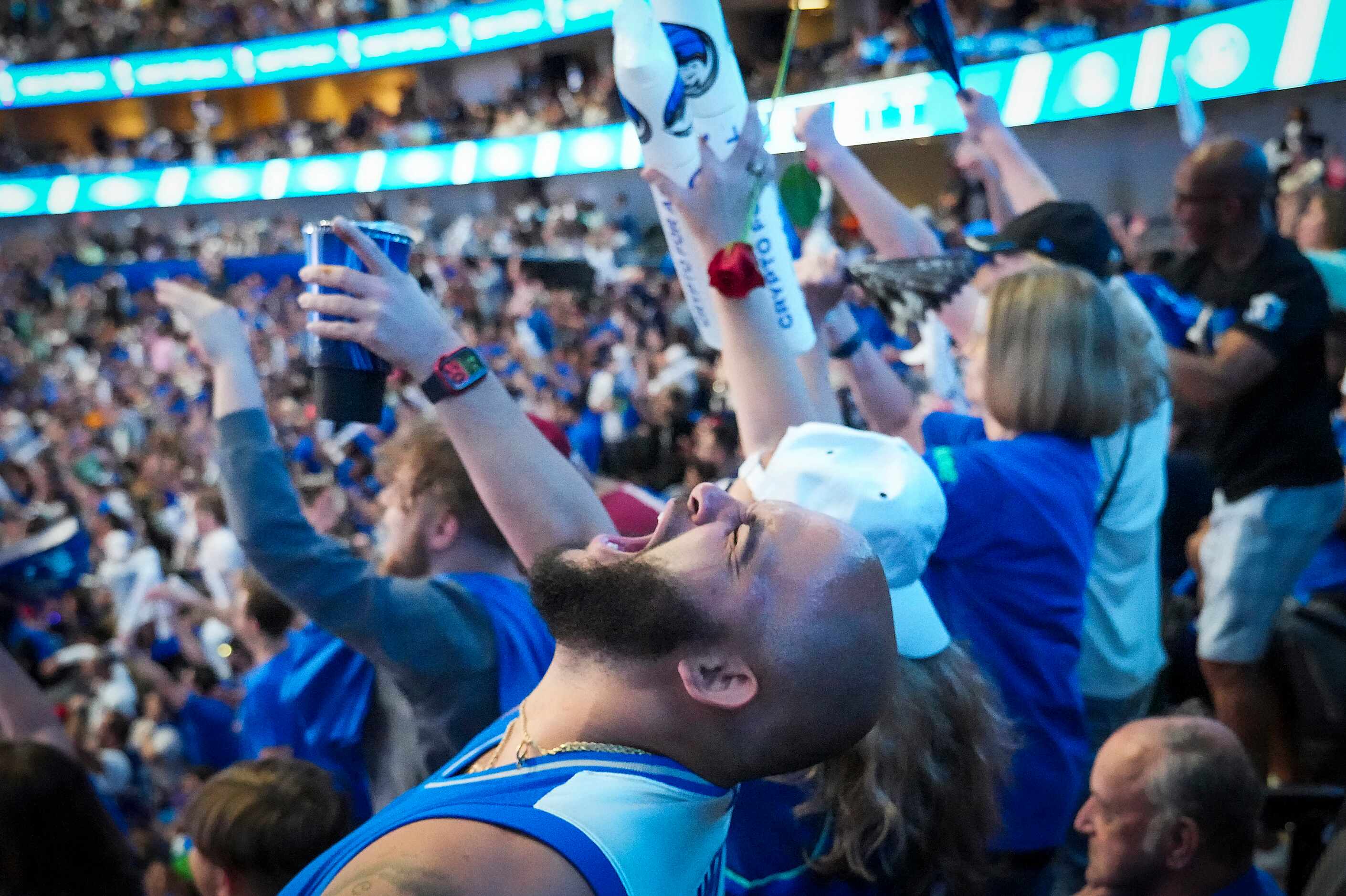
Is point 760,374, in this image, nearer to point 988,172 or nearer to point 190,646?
point 988,172

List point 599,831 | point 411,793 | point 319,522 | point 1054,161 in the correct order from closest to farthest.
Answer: point 599,831
point 411,793
point 319,522
point 1054,161

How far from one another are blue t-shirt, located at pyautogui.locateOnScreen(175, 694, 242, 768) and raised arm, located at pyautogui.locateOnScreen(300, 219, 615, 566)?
2466 millimetres

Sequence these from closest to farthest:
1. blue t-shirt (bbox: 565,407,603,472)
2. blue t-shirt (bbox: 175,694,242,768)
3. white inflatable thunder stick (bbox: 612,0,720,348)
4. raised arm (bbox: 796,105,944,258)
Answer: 1. white inflatable thunder stick (bbox: 612,0,720,348)
2. raised arm (bbox: 796,105,944,258)
3. blue t-shirt (bbox: 175,694,242,768)
4. blue t-shirt (bbox: 565,407,603,472)

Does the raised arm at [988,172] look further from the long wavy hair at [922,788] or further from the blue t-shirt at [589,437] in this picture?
the blue t-shirt at [589,437]

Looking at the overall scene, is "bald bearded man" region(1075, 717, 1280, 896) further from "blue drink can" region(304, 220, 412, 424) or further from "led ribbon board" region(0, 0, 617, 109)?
"led ribbon board" region(0, 0, 617, 109)

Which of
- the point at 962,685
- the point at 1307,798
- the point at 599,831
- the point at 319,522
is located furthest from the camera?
the point at 319,522

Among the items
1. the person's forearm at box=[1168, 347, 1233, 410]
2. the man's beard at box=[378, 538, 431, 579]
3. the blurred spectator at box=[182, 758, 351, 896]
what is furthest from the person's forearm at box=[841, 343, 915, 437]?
the blurred spectator at box=[182, 758, 351, 896]

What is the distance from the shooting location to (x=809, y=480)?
1.41 m

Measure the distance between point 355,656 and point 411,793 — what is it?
0.89 metres

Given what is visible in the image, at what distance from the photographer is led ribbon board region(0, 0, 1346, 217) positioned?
18.7 ft

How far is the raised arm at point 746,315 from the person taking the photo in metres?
1.63

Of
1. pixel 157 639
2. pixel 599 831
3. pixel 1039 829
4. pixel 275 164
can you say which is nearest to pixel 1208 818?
pixel 1039 829

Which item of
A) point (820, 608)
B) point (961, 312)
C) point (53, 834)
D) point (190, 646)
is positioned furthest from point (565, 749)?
point (190, 646)

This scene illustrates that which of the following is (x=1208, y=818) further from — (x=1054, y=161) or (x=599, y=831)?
(x=1054, y=161)
